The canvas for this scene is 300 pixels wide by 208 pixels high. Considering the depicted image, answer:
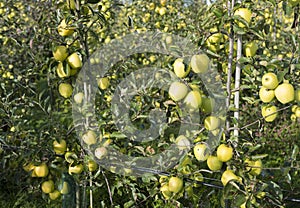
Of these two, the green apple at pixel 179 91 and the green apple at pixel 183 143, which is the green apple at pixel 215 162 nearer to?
the green apple at pixel 183 143

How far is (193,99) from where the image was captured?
A: 1.32m

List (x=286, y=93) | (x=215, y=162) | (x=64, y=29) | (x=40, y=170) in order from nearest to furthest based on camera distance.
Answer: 1. (x=286, y=93)
2. (x=215, y=162)
3. (x=64, y=29)
4. (x=40, y=170)

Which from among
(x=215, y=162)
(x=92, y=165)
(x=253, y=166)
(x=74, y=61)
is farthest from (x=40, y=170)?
(x=253, y=166)

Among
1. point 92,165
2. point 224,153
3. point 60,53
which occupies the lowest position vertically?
point 92,165

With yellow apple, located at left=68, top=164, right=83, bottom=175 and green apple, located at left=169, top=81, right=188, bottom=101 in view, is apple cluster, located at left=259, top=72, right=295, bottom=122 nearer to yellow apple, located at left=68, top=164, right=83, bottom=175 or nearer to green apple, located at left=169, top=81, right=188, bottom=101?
green apple, located at left=169, top=81, right=188, bottom=101

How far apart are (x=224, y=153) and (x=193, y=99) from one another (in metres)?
0.21

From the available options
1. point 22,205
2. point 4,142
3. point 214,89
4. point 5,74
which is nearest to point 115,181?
point 4,142

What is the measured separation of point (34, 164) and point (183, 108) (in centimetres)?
64

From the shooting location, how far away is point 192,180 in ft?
5.25

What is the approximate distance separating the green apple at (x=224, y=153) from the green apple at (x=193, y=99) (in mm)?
165

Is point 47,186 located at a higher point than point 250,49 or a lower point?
lower

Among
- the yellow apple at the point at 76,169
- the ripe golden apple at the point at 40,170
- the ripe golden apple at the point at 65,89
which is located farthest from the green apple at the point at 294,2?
the ripe golden apple at the point at 40,170

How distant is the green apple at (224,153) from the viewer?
1365mm

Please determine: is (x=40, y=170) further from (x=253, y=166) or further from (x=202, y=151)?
(x=253, y=166)
